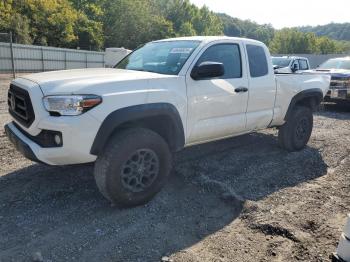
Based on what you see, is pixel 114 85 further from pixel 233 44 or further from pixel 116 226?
pixel 233 44

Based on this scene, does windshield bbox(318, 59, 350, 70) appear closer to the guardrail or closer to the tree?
the guardrail

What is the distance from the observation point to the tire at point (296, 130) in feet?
20.5

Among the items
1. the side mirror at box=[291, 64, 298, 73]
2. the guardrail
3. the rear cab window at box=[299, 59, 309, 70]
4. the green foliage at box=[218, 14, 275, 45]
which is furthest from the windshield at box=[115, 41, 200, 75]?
the green foliage at box=[218, 14, 275, 45]

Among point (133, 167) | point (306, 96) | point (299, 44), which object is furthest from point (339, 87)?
point (299, 44)

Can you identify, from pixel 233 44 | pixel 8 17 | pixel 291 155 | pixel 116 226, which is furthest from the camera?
pixel 8 17

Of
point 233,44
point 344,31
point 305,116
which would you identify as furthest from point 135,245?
point 344,31

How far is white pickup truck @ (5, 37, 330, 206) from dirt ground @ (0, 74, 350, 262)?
17.0 inches

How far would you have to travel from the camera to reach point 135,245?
11.0 feet

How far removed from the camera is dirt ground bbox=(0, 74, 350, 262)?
3301 mm

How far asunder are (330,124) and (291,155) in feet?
11.9

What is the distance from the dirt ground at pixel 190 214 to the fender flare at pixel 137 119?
2.36ft

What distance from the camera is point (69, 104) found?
346 cm

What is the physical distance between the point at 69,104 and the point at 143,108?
758 mm

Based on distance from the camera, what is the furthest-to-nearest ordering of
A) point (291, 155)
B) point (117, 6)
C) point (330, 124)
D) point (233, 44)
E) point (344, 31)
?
1. point (344, 31)
2. point (117, 6)
3. point (330, 124)
4. point (291, 155)
5. point (233, 44)
